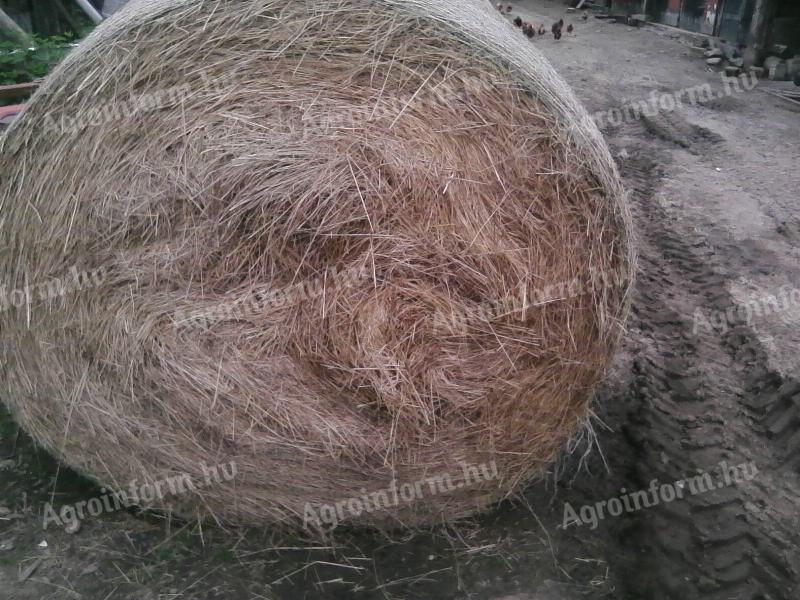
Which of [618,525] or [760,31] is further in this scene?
[760,31]

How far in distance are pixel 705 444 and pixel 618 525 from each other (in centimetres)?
58

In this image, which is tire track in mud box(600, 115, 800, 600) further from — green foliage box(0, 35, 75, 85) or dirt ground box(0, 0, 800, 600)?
green foliage box(0, 35, 75, 85)

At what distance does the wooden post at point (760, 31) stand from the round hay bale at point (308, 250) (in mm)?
8227

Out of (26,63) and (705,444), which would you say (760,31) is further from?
(26,63)

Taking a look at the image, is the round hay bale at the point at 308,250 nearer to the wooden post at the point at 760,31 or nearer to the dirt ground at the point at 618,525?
the dirt ground at the point at 618,525

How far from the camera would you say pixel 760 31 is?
9281mm

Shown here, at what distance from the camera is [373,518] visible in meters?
2.67

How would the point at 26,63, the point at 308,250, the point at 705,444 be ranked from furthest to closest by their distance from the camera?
the point at 26,63 → the point at 705,444 → the point at 308,250

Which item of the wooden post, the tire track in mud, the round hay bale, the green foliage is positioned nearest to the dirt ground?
the tire track in mud

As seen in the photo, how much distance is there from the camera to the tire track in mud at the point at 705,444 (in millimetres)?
2535

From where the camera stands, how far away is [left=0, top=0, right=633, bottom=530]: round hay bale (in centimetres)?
230

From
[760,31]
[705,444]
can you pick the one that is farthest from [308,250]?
[760,31]

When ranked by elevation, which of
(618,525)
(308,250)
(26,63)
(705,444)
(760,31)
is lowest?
(618,525)

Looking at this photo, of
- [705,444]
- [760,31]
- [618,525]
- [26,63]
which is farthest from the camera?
[760,31]
